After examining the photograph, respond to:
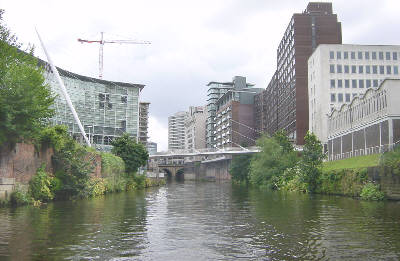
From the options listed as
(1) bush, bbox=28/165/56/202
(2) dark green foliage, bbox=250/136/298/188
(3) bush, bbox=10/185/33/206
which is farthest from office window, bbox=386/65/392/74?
(3) bush, bbox=10/185/33/206

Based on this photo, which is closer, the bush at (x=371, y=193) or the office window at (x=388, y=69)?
the bush at (x=371, y=193)

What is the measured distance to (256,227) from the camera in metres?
22.0

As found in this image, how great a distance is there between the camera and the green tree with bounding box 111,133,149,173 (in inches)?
2917

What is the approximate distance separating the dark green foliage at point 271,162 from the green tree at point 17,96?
163 ft

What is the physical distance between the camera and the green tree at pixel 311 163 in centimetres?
5647

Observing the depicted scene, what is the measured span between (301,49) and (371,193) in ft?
272

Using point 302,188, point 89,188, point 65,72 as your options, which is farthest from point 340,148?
point 65,72

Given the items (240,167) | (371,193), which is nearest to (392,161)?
(371,193)

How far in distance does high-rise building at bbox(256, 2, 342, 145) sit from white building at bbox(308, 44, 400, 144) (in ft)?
25.0

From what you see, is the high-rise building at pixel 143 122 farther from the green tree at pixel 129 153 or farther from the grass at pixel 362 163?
the grass at pixel 362 163

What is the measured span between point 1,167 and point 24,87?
248 inches

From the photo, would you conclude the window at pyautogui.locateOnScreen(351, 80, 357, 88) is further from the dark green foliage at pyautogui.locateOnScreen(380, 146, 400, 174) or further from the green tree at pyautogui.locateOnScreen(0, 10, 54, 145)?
the green tree at pyautogui.locateOnScreen(0, 10, 54, 145)

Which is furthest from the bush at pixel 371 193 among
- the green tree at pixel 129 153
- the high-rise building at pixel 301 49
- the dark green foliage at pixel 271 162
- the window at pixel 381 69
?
the high-rise building at pixel 301 49

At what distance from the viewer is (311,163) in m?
58.1
